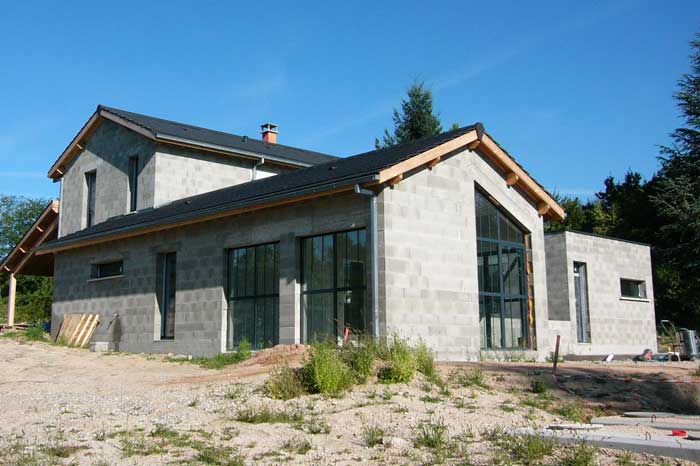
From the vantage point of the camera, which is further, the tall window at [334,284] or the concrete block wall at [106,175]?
the concrete block wall at [106,175]

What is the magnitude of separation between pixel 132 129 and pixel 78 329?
706 centimetres

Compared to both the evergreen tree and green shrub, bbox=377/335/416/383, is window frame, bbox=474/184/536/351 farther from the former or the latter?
the evergreen tree

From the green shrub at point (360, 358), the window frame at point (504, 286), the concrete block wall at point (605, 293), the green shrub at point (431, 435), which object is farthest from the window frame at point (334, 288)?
the concrete block wall at point (605, 293)

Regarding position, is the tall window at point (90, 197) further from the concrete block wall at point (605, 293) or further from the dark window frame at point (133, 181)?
the concrete block wall at point (605, 293)

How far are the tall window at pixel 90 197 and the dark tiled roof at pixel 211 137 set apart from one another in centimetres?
272

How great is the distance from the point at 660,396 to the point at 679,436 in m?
3.96

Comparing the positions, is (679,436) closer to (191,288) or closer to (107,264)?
(191,288)

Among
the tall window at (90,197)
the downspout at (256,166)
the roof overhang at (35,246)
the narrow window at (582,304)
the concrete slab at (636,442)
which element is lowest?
the concrete slab at (636,442)

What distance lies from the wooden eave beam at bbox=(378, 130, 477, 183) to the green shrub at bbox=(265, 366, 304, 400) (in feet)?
16.2

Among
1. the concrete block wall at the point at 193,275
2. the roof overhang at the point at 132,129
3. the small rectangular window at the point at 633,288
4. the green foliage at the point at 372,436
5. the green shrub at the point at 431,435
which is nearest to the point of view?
the green shrub at the point at 431,435

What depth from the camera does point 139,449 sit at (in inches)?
314

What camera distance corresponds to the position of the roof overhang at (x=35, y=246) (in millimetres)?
29953

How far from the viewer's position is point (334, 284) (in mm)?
15867

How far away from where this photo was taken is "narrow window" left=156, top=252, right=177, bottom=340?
20.1 meters
